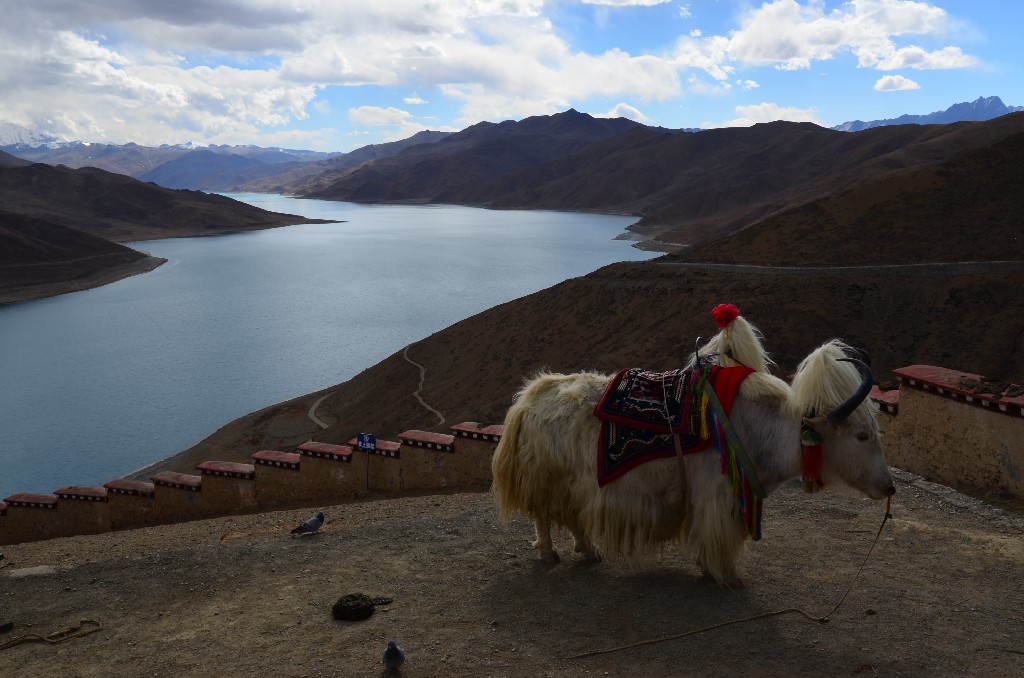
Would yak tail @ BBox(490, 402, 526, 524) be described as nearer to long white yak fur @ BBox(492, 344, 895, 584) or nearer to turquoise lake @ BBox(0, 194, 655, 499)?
long white yak fur @ BBox(492, 344, 895, 584)

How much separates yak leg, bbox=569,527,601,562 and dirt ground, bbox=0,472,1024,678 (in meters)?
0.12

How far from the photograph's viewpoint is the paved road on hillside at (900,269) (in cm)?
2813

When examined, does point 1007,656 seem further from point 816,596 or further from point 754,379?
point 754,379

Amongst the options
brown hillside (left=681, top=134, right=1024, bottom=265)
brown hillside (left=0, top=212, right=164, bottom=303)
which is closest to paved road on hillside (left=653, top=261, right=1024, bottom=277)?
brown hillside (left=681, top=134, right=1024, bottom=265)

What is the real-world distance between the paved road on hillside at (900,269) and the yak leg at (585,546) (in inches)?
1072

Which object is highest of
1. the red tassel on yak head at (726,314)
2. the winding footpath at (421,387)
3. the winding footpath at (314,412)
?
the red tassel on yak head at (726,314)

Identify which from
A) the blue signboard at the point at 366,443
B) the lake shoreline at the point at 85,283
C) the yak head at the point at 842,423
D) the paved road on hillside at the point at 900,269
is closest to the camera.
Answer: the yak head at the point at 842,423

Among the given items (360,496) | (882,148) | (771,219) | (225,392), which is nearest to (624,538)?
(360,496)

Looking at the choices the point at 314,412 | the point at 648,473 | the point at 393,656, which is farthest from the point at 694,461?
the point at 314,412

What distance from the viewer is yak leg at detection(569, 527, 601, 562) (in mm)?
5827

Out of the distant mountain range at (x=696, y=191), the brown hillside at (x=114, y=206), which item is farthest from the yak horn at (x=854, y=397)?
the brown hillside at (x=114, y=206)

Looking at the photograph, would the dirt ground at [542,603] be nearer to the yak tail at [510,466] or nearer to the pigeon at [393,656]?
the pigeon at [393,656]

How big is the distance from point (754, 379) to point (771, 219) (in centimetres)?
3629

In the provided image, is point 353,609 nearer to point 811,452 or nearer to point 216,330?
point 811,452
